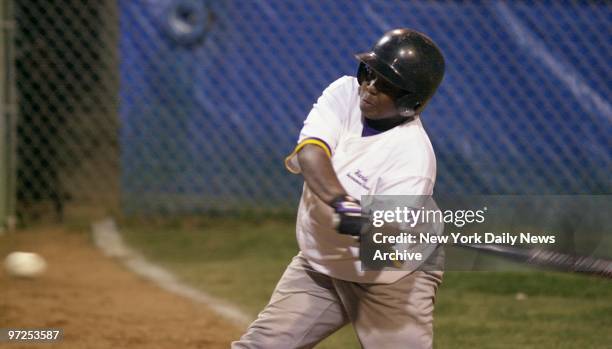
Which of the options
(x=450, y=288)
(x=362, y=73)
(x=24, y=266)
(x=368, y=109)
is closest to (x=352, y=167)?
(x=368, y=109)

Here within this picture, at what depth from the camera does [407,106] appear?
3098 millimetres

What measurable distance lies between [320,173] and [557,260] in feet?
2.76

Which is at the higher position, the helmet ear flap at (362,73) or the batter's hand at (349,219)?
the helmet ear flap at (362,73)

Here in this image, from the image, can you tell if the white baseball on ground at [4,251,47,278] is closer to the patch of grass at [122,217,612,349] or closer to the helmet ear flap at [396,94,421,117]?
the patch of grass at [122,217,612,349]

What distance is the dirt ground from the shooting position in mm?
4219

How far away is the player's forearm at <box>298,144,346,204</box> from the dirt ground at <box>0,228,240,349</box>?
1.39m

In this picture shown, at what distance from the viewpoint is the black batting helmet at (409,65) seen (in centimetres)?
303

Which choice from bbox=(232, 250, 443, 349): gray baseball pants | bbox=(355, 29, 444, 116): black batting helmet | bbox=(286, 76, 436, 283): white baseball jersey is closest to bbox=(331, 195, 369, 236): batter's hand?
bbox=(286, 76, 436, 283): white baseball jersey

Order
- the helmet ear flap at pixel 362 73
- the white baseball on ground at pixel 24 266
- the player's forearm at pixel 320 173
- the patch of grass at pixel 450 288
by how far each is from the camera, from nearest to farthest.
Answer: the player's forearm at pixel 320 173, the helmet ear flap at pixel 362 73, the patch of grass at pixel 450 288, the white baseball on ground at pixel 24 266

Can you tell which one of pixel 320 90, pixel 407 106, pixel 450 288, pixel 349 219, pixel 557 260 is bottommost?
pixel 450 288

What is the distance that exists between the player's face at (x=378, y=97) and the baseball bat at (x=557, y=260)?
1.79 ft
